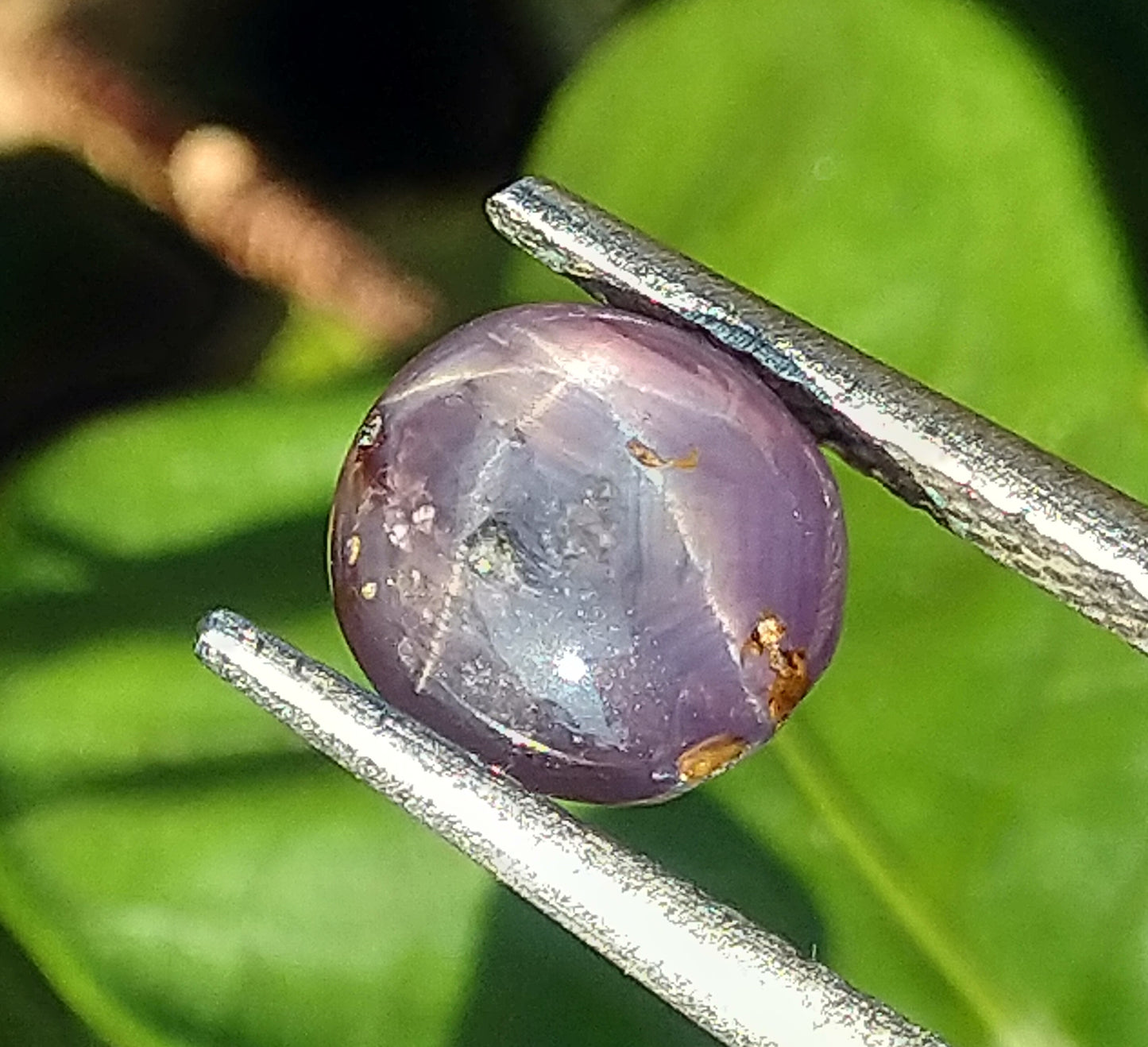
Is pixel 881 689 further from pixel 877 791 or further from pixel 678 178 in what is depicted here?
pixel 678 178

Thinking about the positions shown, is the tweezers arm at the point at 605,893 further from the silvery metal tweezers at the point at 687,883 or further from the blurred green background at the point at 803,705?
the blurred green background at the point at 803,705

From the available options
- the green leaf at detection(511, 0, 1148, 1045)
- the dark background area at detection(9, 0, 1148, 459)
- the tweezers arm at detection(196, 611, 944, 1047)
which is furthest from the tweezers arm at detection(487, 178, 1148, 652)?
the dark background area at detection(9, 0, 1148, 459)

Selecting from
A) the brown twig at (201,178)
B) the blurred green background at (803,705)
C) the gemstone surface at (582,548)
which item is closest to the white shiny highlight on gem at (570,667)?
the gemstone surface at (582,548)

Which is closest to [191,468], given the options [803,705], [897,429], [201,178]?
[201,178]

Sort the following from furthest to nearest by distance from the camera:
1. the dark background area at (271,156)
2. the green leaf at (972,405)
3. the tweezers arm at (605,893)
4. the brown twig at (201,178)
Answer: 1. the dark background area at (271,156)
2. the brown twig at (201,178)
3. the green leaf at (972,405)
4. the tweezers arm at (605,893)

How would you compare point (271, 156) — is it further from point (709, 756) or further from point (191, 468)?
point (709, 756)

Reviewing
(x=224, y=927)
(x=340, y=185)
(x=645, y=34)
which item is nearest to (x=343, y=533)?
(x=224, y=927)
